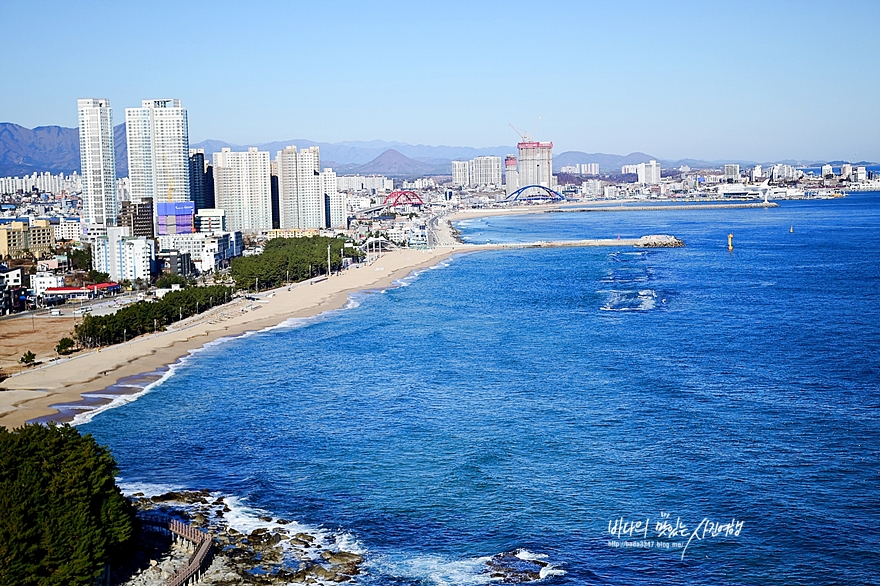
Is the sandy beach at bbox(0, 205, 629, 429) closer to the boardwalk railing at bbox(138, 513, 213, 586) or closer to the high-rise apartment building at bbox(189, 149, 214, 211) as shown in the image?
the boardwalk railing at bbox(138, 513, 213, 586)

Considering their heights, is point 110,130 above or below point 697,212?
above

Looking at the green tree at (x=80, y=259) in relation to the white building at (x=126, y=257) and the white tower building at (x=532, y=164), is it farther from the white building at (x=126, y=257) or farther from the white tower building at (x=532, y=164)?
the white tower building at (x=532, y=164)

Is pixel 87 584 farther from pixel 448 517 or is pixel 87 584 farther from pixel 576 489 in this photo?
pixel 576 489

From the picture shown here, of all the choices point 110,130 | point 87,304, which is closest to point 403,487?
point 87,304

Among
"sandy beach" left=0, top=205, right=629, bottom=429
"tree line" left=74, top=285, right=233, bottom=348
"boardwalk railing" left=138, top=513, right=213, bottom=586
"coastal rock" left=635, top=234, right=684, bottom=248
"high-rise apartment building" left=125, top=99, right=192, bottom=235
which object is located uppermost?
"high-rise apartment building" left=125, top=99, right=192, bottom=235

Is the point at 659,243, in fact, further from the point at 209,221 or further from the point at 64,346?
the point at 64,346

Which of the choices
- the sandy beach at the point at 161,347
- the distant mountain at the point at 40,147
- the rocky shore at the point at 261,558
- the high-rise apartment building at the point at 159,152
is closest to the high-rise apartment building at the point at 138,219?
the high-rise apartment building at the point at 159,152

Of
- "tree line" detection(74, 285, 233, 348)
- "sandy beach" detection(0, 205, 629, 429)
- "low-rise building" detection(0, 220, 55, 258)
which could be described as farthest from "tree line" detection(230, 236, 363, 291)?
"low-rise building" detection(0, 220, 55, 258)
